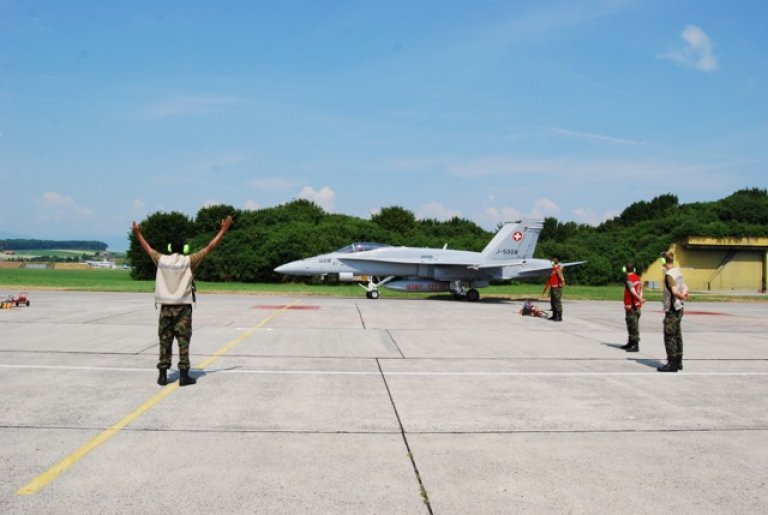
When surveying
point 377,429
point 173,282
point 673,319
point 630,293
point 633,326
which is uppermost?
point 173,282

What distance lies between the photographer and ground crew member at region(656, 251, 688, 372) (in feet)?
31.1

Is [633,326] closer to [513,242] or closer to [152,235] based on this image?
[513,242]

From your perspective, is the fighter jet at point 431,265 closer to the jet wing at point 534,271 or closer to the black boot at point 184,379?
the jet wing at point 534,271

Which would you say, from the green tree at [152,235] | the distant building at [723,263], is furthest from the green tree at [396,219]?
the distant building at [723,263]

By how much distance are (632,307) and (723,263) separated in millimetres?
45959

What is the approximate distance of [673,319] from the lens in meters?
9.52

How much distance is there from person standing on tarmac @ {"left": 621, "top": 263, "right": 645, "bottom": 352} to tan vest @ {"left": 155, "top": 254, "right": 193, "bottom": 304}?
8.50 m

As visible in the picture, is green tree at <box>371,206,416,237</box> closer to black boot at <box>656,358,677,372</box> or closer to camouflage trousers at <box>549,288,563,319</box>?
camouflage trousers at <box>549,288,563,319</box>

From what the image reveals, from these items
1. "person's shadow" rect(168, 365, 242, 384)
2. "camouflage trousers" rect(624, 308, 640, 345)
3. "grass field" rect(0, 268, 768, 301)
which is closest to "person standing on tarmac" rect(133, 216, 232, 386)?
"person's shadow" rect(168, 365, 242, 384)

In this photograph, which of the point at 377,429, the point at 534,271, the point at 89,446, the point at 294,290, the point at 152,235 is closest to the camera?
the point at 89,446

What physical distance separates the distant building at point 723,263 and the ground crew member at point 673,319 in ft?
144

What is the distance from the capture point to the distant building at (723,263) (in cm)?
5066

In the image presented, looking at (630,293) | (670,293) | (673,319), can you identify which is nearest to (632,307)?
(630,293)

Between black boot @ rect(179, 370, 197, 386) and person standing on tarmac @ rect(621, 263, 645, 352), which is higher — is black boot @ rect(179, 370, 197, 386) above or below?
Answer: below
